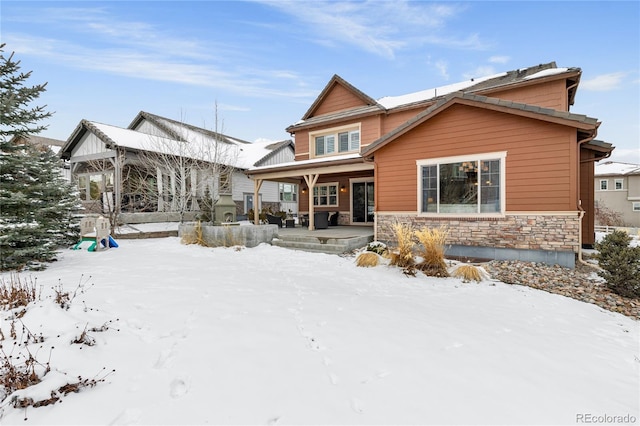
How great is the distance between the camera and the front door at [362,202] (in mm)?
13883

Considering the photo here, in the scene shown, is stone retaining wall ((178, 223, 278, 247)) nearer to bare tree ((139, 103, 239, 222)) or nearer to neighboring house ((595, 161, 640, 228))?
bare tree ((139, 103, 239, 222))

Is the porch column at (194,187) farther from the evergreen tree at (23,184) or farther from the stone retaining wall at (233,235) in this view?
the evergreen tree at (23,184)

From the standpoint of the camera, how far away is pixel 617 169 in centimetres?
2816

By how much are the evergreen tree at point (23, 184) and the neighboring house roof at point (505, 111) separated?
8.75 metres

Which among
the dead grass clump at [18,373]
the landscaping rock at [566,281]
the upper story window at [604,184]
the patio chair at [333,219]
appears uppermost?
the upper story window at [604,184]

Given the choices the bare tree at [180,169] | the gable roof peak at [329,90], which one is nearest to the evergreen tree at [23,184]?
the bare tree at [180,169]

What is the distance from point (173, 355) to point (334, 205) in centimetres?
1274

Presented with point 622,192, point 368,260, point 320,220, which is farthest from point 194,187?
point 622,192

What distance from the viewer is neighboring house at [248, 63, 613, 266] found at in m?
6.72

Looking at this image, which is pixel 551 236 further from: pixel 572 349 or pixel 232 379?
pixel 232 379

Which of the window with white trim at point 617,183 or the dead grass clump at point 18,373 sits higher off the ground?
the window with white trim at point 617,183

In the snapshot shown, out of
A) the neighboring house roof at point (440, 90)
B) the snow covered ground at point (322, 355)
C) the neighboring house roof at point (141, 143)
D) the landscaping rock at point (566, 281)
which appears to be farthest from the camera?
the neighboring house roof at point (141, 143)

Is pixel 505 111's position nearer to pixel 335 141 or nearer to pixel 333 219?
pixel 335 141

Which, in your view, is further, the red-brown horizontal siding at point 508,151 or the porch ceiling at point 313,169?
the porch ceiling at point 313,169
